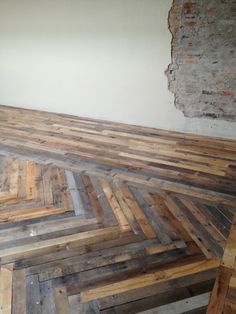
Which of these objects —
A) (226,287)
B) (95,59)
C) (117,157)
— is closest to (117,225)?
(226,287)

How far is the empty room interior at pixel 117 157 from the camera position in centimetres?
158

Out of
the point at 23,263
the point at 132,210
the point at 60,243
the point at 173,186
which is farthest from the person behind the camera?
the point at 173,186

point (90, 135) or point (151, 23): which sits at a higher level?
point (151, 23)

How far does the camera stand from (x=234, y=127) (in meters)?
3.44

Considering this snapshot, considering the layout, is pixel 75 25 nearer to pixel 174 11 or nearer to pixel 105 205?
pixel 174 11

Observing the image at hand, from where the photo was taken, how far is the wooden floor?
4.93 ft

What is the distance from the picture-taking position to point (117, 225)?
80.3 inches

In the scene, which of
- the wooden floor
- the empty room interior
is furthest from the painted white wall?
the wooden floor

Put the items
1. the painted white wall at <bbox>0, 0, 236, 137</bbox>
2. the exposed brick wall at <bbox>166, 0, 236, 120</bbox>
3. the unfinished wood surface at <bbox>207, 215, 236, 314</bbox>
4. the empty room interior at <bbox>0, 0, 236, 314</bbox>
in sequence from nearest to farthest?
the unfinished wood surface at <bbox>207, 215, 236, 314</bbox>, the empty room interior at <bbox>0, 0, 236, 314</bbox>, the exposed brick wall at <bbox>166, 0, 236, 120</bbox>, the painted white wall at <bbox>0, 0, 236, 137</bbox>

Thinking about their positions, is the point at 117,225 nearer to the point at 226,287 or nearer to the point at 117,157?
the point at 226,287

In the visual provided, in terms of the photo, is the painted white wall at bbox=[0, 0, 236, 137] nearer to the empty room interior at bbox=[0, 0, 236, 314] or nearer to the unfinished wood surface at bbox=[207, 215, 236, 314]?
the empty room interior at bbox=[0, 0, 236, 314]

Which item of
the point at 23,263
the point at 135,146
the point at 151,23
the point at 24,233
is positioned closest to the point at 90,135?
the point at 135,146

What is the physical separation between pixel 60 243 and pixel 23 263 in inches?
10.1

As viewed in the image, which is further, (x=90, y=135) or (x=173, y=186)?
(x=90, y=135)
